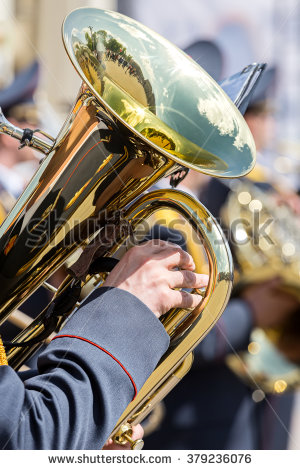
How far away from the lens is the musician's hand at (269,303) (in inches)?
76.2

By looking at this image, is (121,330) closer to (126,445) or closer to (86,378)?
(86,378)

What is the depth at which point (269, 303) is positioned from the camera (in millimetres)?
1953

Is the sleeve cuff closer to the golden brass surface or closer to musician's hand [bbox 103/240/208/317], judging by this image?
musician's hand [bbox 103/240/208/317]

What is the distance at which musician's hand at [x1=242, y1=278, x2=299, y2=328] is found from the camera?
1936 millimetres

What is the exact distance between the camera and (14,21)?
12.6 ft

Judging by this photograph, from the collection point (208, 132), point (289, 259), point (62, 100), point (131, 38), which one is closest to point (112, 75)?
point (131, 38)

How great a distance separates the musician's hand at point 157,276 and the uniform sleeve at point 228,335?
885 millimetres

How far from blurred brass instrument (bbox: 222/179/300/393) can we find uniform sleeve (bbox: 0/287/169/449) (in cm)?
125

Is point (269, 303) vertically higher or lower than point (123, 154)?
lower

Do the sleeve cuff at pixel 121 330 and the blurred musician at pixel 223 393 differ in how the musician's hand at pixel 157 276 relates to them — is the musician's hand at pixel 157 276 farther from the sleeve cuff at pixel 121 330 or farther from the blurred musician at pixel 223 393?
the blurred musician at pixel 223 393

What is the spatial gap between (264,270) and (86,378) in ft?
4.74
